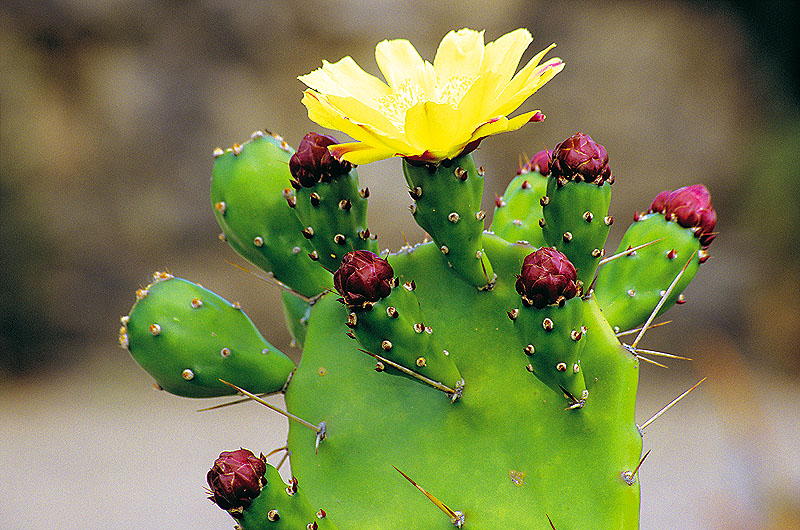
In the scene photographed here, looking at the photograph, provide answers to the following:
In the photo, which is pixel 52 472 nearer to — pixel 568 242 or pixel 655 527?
pixel 655 527

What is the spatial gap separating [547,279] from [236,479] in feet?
0.93

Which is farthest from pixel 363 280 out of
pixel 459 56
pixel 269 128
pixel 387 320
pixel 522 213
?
pixel 269 128

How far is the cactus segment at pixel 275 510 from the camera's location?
573 mm

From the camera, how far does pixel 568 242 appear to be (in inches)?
26.0

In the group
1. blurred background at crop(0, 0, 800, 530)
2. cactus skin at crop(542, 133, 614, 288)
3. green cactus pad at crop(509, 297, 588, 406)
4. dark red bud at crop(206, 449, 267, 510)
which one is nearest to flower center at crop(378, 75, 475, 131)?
cactus skin at crop(542, 133, 614, 288)

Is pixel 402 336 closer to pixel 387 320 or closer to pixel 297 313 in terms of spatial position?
pixel 387 320

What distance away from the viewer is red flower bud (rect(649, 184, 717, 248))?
2.63ft

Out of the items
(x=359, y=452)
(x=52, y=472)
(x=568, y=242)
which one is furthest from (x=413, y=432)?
(x=52, y=472)

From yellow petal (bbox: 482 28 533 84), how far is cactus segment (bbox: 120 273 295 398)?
0.39m

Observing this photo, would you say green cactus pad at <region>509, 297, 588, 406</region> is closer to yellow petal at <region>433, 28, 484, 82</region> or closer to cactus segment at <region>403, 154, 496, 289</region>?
cactus segment at <region>403, 154, 496, 289</region>

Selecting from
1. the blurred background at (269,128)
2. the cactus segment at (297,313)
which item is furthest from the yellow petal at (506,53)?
the blurred background at (269,128)

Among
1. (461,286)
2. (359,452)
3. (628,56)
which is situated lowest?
(628,56)

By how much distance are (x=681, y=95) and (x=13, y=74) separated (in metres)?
4.08

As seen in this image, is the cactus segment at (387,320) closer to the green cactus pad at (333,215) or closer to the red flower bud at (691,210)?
the green cactus pad at (333,215)
